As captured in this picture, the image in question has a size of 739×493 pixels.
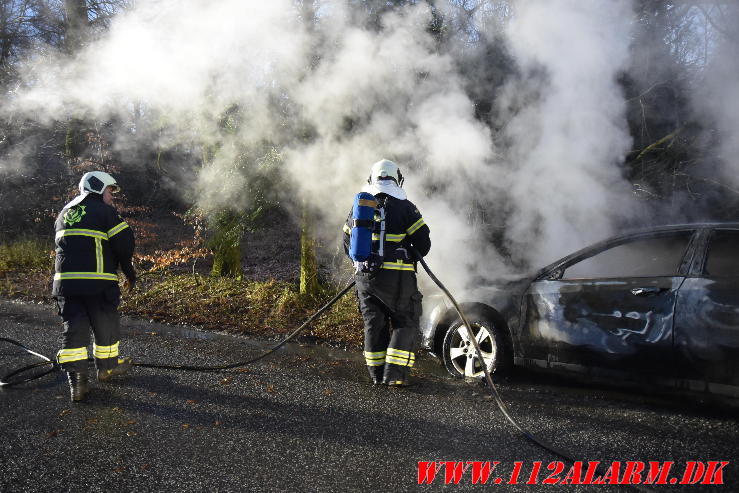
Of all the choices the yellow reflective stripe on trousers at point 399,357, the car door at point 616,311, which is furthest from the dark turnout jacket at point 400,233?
the car door at point 616,311

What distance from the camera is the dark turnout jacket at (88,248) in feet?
13.8

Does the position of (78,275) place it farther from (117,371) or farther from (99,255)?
(117,371)

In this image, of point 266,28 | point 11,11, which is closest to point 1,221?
point 11,11

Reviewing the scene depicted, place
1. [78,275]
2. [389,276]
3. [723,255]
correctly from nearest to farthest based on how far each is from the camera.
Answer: [723,255], [78,275], [389,276]

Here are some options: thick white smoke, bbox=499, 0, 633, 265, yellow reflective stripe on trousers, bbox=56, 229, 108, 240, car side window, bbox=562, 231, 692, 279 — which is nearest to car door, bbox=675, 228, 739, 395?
car side window, bbox=562, 231, 692, 279

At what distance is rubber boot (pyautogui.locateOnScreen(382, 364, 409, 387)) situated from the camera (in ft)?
14.4

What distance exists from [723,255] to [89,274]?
457cm

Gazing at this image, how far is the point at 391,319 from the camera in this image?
4.59 meters

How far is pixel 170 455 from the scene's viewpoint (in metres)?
3.07

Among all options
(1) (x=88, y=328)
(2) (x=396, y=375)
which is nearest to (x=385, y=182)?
(2) (x=396, y=375)

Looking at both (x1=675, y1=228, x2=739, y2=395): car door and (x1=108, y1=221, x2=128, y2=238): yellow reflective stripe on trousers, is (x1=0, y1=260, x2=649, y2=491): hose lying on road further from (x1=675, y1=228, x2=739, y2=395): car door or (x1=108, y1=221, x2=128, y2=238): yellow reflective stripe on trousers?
(x1=108, y1=221, x2=128, y2=238): yellow reflective stripe on trousers

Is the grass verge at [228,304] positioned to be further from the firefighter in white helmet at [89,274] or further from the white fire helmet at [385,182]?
the firefighter in white helmet at [89,274]

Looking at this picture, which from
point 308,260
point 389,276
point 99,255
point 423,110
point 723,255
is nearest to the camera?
point 723,255

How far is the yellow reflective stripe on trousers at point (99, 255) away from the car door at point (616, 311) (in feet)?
11.2
